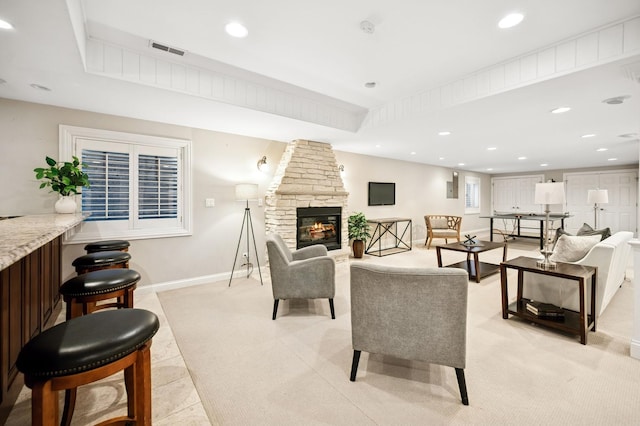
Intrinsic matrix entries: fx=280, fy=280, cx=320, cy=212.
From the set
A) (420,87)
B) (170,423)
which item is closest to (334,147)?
(420,87)

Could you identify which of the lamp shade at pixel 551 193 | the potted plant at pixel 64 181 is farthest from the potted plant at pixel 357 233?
the potted plant at pixel 64 181

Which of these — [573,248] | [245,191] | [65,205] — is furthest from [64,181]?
[573,248]

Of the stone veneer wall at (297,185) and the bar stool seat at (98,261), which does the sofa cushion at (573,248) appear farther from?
the bar stool seat at (98,261)

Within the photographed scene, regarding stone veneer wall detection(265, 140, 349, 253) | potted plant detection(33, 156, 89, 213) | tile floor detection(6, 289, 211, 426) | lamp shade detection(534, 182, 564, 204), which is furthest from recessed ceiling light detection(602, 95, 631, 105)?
potted plant detection(33, 156, 89, 213)

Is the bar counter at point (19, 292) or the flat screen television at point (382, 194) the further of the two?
the flat screen television at point (382, 194)

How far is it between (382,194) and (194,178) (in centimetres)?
436

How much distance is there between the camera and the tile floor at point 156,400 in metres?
1.59

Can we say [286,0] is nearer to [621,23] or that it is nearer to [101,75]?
[101,75]

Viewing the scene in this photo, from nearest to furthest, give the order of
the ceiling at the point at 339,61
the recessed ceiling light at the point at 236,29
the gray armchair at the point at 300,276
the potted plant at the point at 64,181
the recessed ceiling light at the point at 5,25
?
the recessed ceiling light at the point at 5,25, the ceiling at the point at 339,61, the recessed ceiling light at the point at 236,29, the potted plant at the point at 64,181, the gray armchair at the point at 300,276

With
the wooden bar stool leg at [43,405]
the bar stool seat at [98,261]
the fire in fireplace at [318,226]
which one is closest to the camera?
the wooden bar stool leg at [43,405]

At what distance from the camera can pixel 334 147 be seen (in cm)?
562

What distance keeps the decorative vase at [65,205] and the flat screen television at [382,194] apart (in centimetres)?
527

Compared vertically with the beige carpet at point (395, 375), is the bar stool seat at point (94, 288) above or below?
above

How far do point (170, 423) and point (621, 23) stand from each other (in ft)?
13.3
